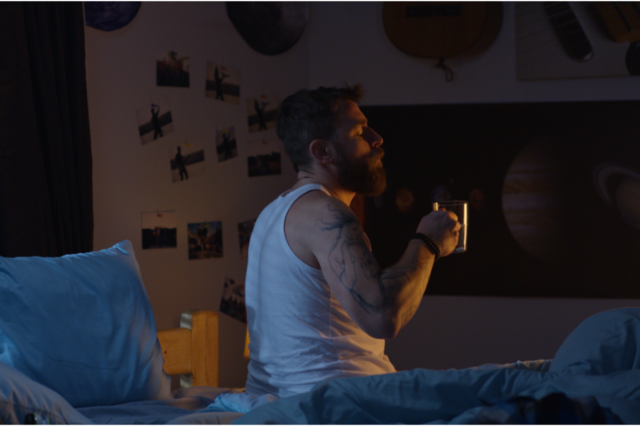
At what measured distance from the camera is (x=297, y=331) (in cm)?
122

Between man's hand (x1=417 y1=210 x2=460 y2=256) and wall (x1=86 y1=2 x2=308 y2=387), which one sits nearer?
man's hand (x1=417 y1=210 x2=460 y2=256)

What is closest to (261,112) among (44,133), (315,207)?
(44,133)

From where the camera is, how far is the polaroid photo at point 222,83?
239 cm

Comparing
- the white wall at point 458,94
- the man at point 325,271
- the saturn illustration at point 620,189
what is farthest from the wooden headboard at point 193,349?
the saturn illustration at point 620,189

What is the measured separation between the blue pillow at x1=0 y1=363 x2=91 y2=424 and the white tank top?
43cm

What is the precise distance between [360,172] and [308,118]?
0.19 metres

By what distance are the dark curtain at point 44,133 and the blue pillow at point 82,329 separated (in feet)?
1.06

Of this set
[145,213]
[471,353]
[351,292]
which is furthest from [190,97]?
[471,353]

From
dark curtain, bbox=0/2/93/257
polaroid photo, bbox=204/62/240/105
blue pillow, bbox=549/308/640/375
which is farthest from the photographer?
polaroid photo, bbox=204/62/240/105

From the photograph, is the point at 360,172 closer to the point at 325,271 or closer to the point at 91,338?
the point at 325,271

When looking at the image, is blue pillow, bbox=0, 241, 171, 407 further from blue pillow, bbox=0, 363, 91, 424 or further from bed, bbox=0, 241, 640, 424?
blue pillow, bbox=0, 363, 91, 424

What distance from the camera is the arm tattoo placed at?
111cm

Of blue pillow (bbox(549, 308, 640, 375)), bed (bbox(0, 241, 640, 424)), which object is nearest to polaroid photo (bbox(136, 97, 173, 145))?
bed (bbox(0, 241, 640, 424))

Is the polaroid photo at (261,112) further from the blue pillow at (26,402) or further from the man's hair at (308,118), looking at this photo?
the blue pillow at (26,402)
